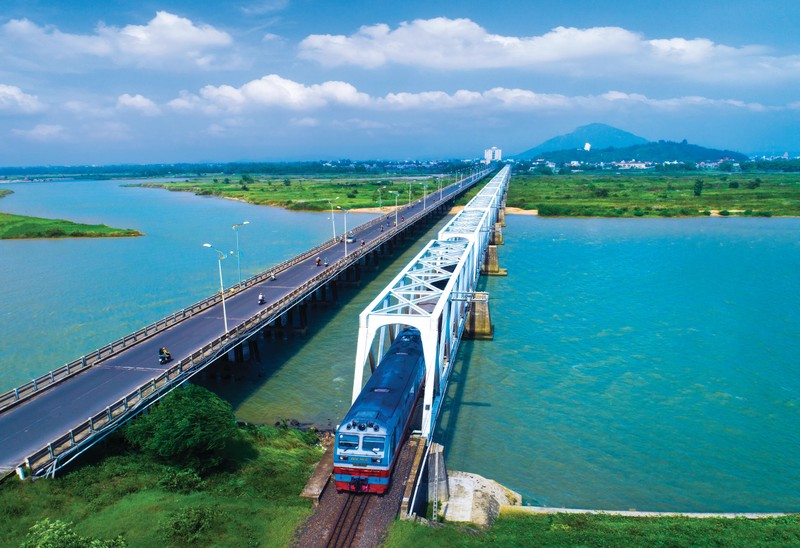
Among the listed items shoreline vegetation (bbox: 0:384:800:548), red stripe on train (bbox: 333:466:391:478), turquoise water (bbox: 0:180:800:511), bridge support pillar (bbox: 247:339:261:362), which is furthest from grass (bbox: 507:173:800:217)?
red stripe on train (bbox: 333:466:391:478)

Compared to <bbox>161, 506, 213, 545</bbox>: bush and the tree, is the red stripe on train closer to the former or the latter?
<bbox>161, 506, 213, 545</bbox>: bush

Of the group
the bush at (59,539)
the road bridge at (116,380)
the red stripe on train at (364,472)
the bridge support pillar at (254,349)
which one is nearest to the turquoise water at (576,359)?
the bridge support pillar at (254,349)

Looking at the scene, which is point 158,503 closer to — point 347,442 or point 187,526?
point 187,526

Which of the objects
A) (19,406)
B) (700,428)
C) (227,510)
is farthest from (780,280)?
(19,406)

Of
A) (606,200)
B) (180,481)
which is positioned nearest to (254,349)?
(180,481)

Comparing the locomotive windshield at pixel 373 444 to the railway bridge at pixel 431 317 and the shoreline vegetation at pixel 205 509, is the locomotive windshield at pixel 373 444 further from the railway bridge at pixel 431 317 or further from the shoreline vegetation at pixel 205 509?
the shoreline vegetation at pixel 205 509

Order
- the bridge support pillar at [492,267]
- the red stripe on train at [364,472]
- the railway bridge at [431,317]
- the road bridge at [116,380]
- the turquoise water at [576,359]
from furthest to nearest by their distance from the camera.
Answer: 1. the bridge support pillar at [492,267]
2. the turquoise water at [576,359]
3. the railway bridge at [431,317]
4. the road bridge at [116,380]
5. the red stripe on train at [364,472]

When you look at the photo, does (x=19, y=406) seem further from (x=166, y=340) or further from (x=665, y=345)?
(x=665, y=345)
